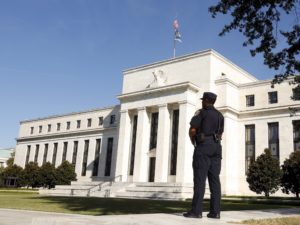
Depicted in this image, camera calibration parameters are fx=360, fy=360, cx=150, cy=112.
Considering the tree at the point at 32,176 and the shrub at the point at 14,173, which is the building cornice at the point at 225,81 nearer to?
the tree at the point at 32,176

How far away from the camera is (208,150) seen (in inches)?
289

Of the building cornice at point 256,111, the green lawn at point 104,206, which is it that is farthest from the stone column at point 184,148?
the green lawn at point 104,206

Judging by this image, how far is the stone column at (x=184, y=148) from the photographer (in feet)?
129

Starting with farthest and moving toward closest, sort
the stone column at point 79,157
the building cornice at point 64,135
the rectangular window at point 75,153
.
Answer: the rectangular window at point 75,153, the stone column at point 79,157, the building cornice at point 64,135

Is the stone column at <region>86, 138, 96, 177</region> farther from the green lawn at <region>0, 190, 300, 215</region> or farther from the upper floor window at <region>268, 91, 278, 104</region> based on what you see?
the green lawn at <region>0, 190, 300, 215</region>

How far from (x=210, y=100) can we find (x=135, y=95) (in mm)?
38262

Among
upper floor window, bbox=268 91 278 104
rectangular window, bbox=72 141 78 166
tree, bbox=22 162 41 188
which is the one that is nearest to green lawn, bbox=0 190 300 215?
upper floor window, bbox=268 91 278 104

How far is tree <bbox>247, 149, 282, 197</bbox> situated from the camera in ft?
110

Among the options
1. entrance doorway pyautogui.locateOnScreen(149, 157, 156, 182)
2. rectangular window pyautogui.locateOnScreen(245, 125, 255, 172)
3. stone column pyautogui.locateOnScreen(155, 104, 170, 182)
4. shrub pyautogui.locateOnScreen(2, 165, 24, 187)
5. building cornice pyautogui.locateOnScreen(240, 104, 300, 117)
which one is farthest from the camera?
shrub pyautogui.locateOnScreen(2, 165, 24, 187)

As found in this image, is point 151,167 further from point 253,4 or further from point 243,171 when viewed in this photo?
point 253,4

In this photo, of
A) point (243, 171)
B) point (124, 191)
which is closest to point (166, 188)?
point (124, 191)

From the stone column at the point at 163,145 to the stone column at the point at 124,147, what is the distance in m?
5.48

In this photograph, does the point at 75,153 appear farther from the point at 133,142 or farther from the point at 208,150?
the point at 208,150

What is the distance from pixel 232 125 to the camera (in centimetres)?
4297
